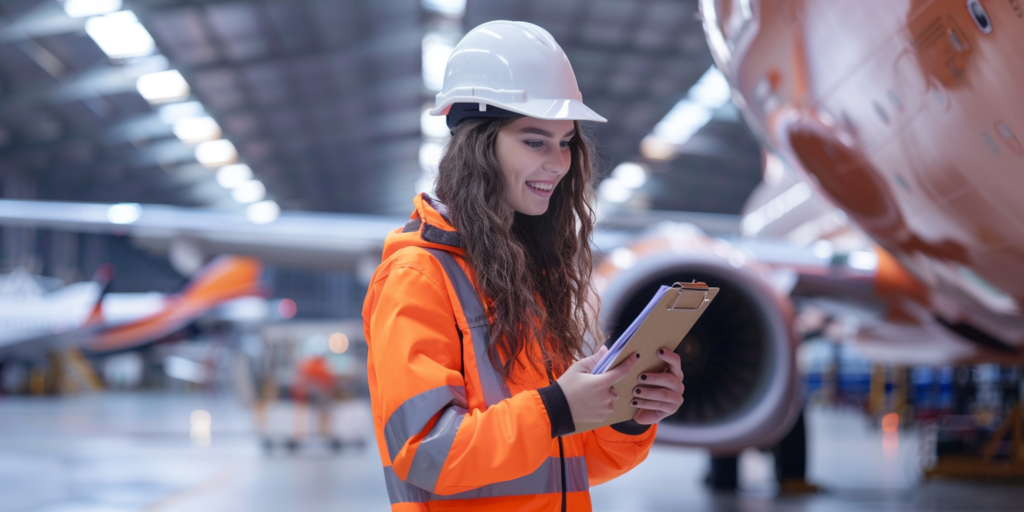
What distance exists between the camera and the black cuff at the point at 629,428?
4.71 ft

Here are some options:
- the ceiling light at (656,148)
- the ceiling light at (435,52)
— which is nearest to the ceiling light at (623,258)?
the ceiling light at (435,52)

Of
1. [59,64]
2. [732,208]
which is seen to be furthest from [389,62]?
[732,208]

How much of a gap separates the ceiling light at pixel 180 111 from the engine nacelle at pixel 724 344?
17.1 metres

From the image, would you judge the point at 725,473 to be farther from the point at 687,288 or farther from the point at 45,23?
the point at 45,23

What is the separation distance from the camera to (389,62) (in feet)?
60.4

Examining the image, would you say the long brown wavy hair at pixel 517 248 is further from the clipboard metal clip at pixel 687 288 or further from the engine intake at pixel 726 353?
the engine intake at pixel 726 353

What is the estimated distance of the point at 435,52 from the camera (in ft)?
59.4

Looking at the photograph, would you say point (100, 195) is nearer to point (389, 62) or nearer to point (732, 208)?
point (389, 62)

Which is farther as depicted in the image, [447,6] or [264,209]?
[264,209]

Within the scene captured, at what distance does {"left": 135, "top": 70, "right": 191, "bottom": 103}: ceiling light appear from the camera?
1705 centimetres

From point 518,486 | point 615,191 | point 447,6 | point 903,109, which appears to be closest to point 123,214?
point 903,109

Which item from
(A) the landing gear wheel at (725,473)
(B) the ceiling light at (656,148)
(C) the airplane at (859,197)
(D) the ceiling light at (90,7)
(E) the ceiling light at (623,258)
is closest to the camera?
(C) the airplane at (859,197)

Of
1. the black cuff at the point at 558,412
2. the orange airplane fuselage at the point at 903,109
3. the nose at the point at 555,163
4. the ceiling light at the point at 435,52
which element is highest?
the ceiling light at the point at 435,52

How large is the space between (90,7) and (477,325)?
46.8 ft
